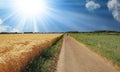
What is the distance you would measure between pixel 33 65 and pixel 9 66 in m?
4.70

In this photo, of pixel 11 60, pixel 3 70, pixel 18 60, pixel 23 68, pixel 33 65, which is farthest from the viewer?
pixel 33 65

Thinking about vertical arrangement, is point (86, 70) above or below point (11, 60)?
below

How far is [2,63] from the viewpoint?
38.8ft

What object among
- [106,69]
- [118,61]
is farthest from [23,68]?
[118,61]

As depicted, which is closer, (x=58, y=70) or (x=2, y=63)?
(x=2, y=63)

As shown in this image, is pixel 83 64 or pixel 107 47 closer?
pixel 83 64

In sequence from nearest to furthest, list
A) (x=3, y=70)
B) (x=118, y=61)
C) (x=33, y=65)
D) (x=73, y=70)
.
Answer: (x=3, y=70) < (x=33, y=65) < (x=73, y=70) < (x=118, y=61)

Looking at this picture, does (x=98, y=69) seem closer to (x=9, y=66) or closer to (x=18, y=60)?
(x=18, y=60)

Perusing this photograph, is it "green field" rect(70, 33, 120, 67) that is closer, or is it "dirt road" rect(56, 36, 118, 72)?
"dirt road" rect(56, 36, 118, 72)

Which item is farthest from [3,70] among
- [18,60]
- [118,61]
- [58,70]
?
[118,61]

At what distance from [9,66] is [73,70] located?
6.91 meters

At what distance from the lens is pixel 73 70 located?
18.3m

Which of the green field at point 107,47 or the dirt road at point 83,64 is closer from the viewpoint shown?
the dirt road at point 83,64

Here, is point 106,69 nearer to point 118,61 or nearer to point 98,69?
point 98,69
